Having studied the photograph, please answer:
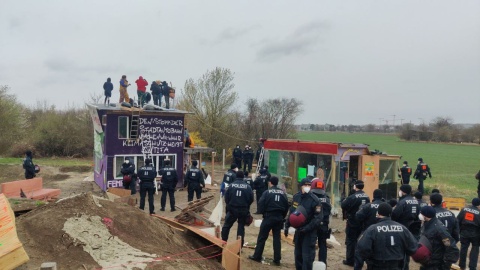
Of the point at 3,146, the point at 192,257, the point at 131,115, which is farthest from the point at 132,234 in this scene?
the point at 3,146

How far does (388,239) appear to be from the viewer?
5.79 m

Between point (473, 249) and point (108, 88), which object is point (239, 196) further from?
point (108, 88)

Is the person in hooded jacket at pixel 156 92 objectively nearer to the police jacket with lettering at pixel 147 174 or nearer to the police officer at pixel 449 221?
the police jacket with lettering at pixel 147 174

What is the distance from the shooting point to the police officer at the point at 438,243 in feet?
21.3

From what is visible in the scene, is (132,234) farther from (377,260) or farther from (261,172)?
(261,172)

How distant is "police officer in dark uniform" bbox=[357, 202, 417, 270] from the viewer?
5.80 m

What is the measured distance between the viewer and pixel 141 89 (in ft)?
63.3

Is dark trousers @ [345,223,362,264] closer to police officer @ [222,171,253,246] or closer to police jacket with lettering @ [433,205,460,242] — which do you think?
police jacket with lettering @ [433,205,460,242]

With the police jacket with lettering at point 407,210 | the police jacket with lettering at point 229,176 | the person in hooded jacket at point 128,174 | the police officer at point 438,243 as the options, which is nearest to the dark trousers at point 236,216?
the police jacket with lettering at point 407,210

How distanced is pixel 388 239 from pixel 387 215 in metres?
0.37

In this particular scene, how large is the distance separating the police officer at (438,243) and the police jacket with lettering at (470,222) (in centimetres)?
244

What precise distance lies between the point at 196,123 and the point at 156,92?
16013 mm

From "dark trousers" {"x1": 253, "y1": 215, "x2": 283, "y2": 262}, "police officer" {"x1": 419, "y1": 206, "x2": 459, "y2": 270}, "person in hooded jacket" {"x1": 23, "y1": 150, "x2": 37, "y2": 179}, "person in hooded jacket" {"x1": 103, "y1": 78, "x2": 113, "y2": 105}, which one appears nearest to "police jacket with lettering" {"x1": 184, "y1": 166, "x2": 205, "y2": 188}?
"dark trousers" {"x1": 253, "y1": 215, "x2": 283, "y2": 262}

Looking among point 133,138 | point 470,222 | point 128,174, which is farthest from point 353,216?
point 133,138
